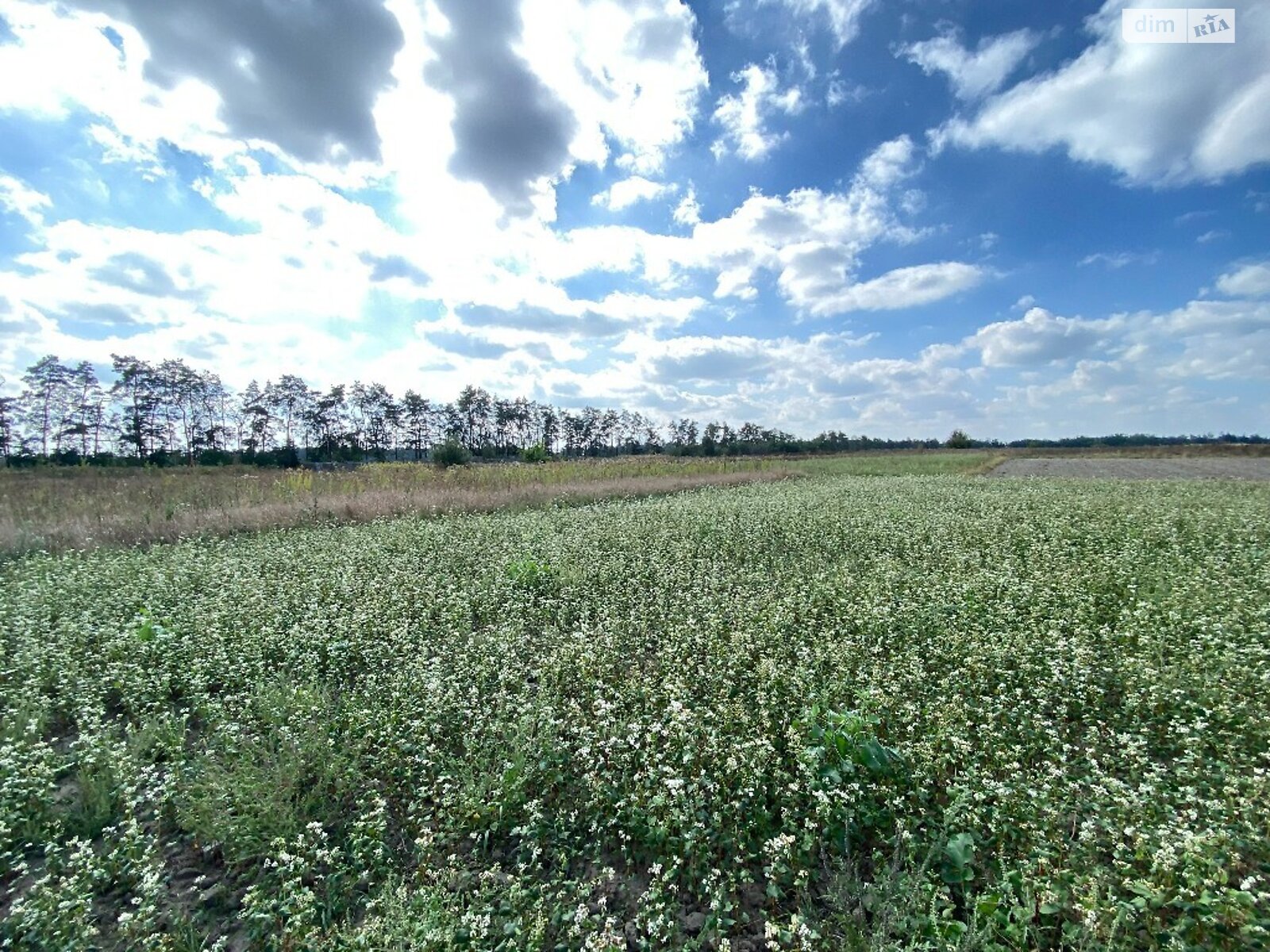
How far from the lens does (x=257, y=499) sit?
1653 centimetres

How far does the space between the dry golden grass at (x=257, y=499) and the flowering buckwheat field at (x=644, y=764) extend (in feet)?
17.3

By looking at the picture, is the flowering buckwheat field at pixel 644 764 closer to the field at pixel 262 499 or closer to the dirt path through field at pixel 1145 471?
the field at pixel 262 499

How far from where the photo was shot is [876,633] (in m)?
6.46

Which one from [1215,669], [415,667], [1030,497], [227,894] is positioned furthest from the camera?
[1030,497]

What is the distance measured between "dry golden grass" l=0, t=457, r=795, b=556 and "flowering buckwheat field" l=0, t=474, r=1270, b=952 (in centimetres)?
529

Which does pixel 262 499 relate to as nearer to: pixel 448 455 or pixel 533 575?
pixel 533 575

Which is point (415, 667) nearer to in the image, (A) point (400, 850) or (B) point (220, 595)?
(A) point (400, 850)

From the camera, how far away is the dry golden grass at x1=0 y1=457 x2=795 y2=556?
41.6ft

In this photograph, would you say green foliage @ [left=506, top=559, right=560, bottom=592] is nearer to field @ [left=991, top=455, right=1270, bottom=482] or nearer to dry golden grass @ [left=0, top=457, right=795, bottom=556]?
dry golden grass @ [left=0, top=457, right=795, bottom=556]

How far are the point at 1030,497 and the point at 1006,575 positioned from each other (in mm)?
11660

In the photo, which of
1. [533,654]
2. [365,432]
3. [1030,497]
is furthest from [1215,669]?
[365,432]

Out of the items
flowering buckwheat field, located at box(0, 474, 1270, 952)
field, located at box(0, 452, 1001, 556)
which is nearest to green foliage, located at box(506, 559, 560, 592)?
flowering buckwheat field, located at box(0, 474, 1270, 952)

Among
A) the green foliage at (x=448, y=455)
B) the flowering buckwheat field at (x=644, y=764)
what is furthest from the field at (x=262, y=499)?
the green foliage at (x=448, y=455)

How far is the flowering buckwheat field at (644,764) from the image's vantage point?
113 inches
